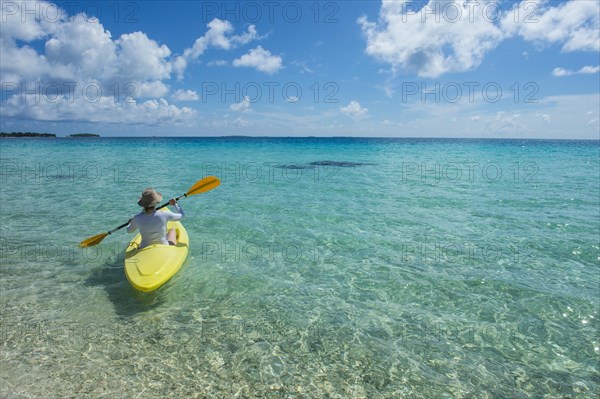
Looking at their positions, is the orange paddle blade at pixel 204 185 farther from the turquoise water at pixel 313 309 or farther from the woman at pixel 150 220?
the woman at pixel 150 220

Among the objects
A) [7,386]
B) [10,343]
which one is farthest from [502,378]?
[10,343]

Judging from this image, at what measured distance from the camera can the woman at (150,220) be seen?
6.78 meters

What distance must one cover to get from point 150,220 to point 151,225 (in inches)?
4.8

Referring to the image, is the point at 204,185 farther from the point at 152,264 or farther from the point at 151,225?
the point at 152,264

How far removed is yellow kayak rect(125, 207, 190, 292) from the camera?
6195mm

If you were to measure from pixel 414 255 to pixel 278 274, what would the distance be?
11.6 feet

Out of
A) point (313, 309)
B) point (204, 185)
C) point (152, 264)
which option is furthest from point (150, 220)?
point (313, 309)

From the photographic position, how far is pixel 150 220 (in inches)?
273

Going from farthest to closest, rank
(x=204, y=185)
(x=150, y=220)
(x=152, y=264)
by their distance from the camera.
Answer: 1. (x=204, y=185)
2. (x=150, y=220)
3. (x=152, y=264)

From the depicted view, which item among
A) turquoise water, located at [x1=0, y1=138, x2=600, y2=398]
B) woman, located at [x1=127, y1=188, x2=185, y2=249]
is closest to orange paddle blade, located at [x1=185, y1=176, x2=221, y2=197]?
turquoise water, located at [x1=0, y1=138, x2=600, y2=398]

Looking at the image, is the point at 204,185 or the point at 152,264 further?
the point at 204,185

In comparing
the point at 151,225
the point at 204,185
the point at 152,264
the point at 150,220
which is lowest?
the point at 152,264

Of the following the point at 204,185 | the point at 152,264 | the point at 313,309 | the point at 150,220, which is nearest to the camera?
the point at 313,309

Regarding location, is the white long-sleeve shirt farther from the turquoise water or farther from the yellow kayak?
the turquoise water
